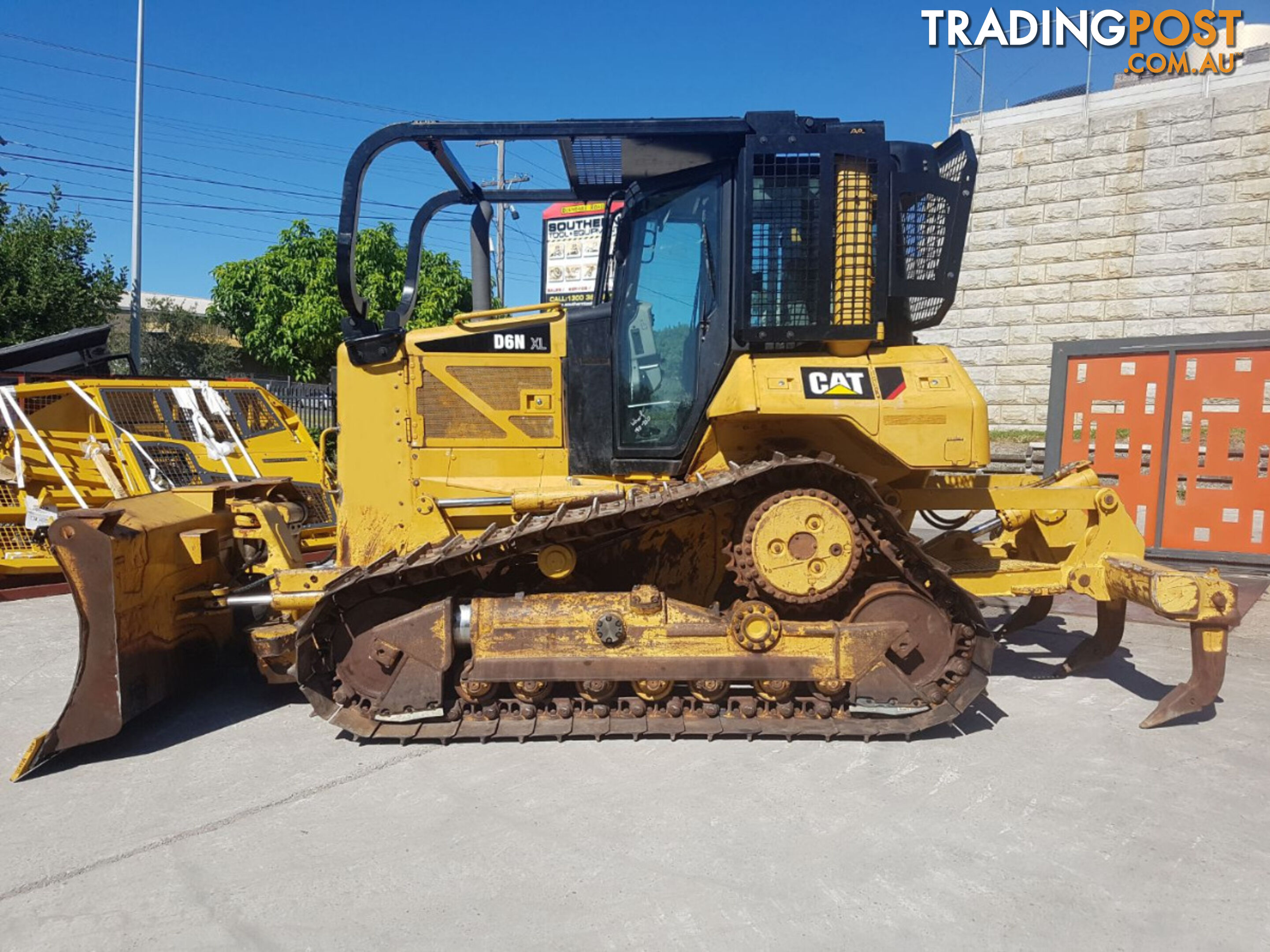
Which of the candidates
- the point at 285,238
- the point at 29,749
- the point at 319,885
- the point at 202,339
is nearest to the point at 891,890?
the point at 319,885

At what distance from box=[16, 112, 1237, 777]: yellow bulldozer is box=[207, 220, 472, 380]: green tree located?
45.1ft

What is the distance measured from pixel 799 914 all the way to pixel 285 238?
19.4 metres

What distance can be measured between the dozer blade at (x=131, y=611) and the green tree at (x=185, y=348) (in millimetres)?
20732

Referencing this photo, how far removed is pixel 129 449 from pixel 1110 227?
1271cm

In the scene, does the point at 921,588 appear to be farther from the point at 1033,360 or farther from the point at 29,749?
the point at 1033,360

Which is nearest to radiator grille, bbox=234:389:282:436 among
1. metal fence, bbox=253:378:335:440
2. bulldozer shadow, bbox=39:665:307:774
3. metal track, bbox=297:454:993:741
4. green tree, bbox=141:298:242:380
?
bulldozer shadow, bbox=39:665:307:774

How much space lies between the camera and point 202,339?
27.3 meters

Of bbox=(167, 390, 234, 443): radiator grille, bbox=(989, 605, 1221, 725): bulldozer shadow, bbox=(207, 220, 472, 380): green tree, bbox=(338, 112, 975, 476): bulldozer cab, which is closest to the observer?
bbox=(338, 112, 975, 476): bulldozer cab

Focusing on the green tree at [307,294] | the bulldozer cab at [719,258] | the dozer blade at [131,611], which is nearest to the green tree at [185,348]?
the green tree at [307,294]

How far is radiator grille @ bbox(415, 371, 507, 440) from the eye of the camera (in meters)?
4.38

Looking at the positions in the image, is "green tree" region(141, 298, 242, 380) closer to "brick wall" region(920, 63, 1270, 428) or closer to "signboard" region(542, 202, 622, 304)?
"signboard" region(542, 202, 622, 304)

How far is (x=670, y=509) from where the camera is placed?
12.5 ft

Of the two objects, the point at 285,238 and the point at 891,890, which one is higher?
the point at 285,238

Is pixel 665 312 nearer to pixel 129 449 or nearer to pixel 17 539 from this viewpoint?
pixel 129 449
